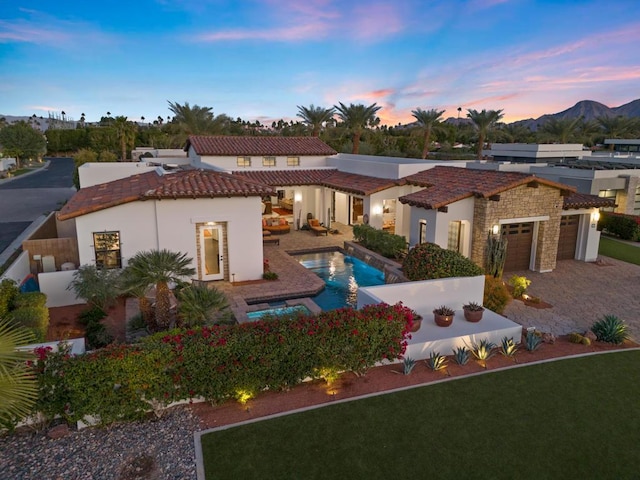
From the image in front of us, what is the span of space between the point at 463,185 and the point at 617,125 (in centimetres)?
5555

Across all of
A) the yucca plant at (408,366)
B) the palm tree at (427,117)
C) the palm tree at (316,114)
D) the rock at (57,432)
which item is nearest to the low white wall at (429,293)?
the yucca plant at (408,366)

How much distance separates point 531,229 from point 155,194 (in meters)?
16.3

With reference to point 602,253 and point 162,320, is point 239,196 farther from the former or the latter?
point 602,253

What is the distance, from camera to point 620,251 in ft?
77.0

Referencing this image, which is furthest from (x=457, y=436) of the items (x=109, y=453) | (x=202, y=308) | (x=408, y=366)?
(x=202, y=308)

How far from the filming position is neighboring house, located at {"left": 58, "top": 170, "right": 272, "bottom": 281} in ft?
51.6

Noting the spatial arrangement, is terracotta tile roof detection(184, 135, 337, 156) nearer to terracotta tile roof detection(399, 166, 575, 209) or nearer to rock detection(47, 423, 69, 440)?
terracotta tile roof detection(399, 166, 575, 209)

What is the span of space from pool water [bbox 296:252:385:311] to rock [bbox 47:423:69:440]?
350 inches

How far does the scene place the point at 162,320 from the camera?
12.7 metres

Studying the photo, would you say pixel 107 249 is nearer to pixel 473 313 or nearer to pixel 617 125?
pixel 473 313

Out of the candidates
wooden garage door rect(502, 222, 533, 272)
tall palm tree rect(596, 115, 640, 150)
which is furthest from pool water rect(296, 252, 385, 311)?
tall palm tree rect(596, 115, 640, 150)

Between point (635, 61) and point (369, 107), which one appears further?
point (369, 107)

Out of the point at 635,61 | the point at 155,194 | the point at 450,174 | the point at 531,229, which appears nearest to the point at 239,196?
the point at 155,194

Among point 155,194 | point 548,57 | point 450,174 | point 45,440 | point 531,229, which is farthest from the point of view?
point 548,57
